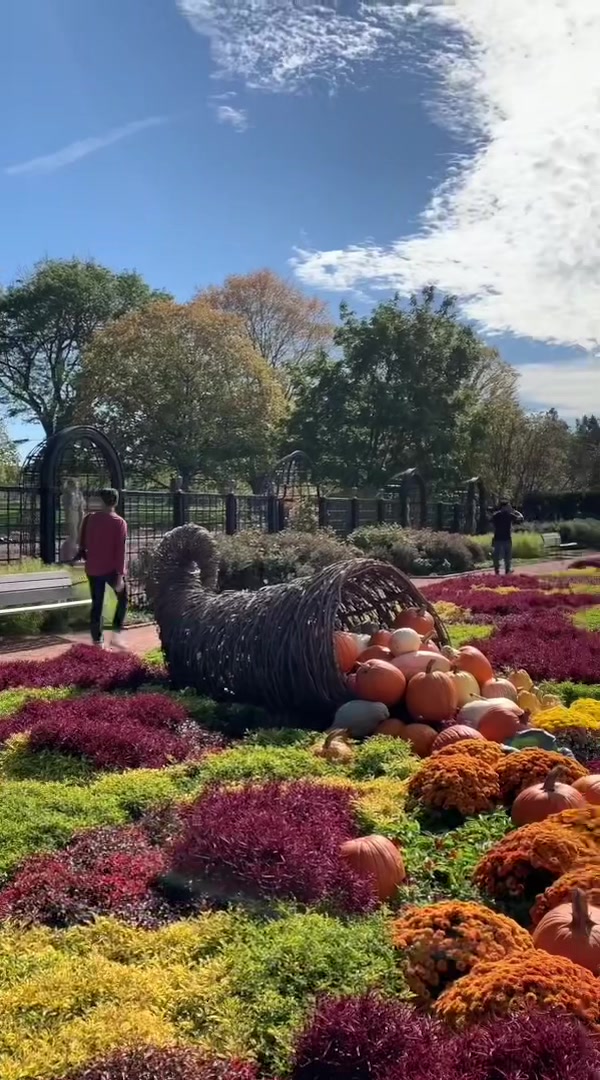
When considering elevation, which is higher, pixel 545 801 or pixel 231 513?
pixel 231 513

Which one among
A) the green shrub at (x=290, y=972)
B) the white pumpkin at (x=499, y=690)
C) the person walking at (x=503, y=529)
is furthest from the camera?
the person walking at (x=503, y=529)

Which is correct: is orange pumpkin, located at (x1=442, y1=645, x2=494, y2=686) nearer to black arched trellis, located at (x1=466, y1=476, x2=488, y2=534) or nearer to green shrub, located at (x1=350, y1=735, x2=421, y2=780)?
green shrub, located at (x1=350, y1=735, x2=421, y2=780)

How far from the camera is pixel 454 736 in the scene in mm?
5211

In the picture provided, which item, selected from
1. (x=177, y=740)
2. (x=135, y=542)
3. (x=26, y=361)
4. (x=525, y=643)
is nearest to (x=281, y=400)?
(x=26, y=361)

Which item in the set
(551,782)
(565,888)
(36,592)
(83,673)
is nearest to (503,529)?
(36,592)

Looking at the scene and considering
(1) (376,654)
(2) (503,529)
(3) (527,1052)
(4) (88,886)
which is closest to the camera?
(3) (527,1052)

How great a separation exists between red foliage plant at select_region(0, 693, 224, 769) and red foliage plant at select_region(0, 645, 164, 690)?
1094 mm

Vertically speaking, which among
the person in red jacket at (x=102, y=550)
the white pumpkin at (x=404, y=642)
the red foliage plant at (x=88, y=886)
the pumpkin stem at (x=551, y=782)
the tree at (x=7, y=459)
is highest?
the tree at (x=7, y=459)

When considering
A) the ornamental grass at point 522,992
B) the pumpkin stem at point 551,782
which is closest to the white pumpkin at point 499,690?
the pumpkin stem at point 551,782

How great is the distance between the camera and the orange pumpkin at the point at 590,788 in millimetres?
4035

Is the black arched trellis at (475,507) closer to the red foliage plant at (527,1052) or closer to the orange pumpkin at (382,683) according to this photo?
the orange pumpkin at (382,683)

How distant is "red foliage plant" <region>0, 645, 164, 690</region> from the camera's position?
7.36 meters

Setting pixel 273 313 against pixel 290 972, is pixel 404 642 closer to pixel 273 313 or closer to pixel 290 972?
pixel 290 972

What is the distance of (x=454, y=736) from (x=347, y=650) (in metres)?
1.45
